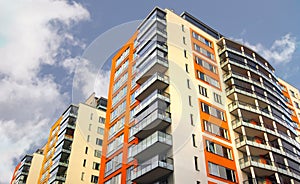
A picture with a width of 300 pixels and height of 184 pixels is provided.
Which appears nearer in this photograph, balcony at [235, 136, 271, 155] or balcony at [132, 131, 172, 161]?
balcony at [132, 131, 172, 161]

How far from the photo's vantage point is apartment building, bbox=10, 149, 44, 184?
8700cm

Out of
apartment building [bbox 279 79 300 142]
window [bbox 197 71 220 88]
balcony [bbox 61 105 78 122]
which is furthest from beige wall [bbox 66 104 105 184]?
apartment building [bbox 279 79 300 142]

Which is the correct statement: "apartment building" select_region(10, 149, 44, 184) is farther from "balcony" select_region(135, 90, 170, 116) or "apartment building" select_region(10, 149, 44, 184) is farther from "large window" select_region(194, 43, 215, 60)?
"large window" select_region(194, 43, 215, 60)

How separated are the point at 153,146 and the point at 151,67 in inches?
487

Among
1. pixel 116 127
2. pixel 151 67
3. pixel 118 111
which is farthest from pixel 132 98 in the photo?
pixel 151 67

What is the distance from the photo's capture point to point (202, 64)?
160 ft

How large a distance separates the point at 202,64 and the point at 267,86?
13.6m

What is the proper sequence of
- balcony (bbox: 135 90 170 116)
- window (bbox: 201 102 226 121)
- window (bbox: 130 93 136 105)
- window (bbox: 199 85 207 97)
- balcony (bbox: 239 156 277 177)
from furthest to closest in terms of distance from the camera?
window (bbox: 130 93 136 105)
window (bbox: 199 85 207 97)
window (bbox: 201 102 226 121)
balcony (bbox: 135 90 170 116)
balcony (bbox: 239 156 277 177)

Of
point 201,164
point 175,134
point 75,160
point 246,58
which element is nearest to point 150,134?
point 175,134

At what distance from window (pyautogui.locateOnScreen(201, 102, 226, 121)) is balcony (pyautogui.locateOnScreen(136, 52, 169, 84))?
24.9 ft

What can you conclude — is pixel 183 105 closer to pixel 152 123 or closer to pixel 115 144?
pixel 152 123

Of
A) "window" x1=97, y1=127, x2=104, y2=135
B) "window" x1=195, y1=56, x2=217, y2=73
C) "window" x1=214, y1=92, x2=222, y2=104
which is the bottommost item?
"window" x1=214, y1=92, x2=222, y2=104

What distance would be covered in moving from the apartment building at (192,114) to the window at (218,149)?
5.7 inches

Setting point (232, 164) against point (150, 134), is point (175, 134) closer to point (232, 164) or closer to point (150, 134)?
point (150, 134)
